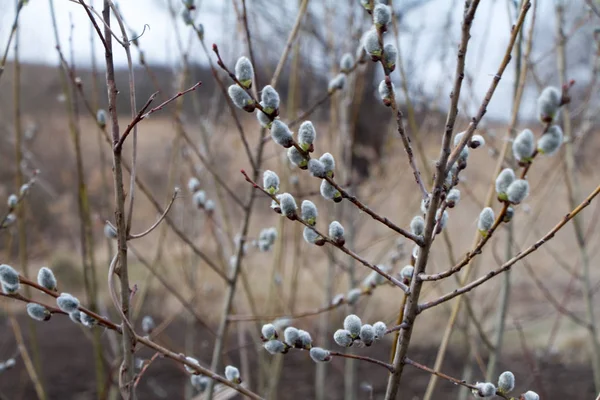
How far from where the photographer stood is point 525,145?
1.64 feet

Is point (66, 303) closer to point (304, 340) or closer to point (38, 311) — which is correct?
point (38, 311)

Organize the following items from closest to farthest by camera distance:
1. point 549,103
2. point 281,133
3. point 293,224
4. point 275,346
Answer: point 549,103
point 281,133
point 275,346
point 293,224

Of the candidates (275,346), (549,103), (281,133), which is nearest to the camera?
(549,103)

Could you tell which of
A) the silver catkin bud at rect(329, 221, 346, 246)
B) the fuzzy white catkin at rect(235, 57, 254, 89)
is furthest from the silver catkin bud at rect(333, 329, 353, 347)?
the fuzzy white catkin at rect(235, 57, 254, 89)

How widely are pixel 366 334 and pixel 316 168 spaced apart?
0.69ft

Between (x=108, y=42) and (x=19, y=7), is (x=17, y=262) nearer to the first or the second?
(x=19, y=7)

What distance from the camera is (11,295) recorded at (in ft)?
2.34

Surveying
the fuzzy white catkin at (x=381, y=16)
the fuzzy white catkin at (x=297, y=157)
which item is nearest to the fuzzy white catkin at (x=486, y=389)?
the fuzzy white catkin at (x=297, y=157)

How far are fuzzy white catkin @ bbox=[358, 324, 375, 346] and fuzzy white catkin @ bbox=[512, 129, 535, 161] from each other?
10.7 inches

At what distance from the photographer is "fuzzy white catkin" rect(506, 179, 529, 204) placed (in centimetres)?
52

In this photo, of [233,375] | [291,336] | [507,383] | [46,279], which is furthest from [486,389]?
[46,279]

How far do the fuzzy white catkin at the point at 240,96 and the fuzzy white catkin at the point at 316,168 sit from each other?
0.11 metres

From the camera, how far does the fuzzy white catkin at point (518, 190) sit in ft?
1.72

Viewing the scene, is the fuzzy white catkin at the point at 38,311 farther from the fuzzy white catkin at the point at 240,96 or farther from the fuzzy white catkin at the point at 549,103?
the fuzzy white catkin at the point at 549,103
